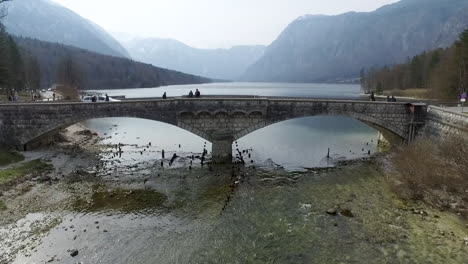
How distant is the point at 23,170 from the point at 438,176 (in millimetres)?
42157

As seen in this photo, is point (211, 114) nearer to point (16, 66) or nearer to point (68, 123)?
point (68, 123)

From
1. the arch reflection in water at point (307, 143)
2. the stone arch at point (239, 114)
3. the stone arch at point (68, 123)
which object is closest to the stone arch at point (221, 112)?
the stone arch at point (239, 114)

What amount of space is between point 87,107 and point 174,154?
13521mm

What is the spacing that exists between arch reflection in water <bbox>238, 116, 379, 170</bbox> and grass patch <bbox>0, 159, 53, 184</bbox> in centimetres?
2698

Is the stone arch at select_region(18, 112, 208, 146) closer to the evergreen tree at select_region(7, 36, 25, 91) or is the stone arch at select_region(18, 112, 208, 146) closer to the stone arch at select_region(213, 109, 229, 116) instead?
the stone arch at select_region(213, 109, 229, 116)

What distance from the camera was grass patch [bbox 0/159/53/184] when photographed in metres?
31.5

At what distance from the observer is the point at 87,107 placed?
136ft

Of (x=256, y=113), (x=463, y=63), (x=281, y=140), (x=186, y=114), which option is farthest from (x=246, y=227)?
(x=463, y=63)

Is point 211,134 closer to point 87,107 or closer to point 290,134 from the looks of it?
point 87,107

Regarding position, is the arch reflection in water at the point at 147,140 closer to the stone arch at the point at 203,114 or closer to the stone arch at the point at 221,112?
the stone arch at the point at 203,114

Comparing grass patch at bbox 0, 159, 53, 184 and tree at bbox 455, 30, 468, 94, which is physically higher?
tree at bbox 455, 30, 468, 94

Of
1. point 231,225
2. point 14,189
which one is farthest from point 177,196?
point 14,189

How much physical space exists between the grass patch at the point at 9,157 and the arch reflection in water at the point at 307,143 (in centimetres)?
3076

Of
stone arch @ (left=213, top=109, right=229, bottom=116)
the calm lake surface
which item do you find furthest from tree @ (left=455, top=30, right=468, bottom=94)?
stone arch @ (left=213, top=109, right=229, bottom=116)
